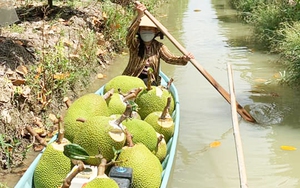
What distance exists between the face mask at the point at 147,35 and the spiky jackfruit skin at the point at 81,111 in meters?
1.40

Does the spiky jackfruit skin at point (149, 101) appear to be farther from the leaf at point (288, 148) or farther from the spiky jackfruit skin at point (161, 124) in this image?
the leaf at point (288, 148)

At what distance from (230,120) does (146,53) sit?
4.43ft

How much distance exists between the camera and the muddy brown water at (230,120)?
4.20 meters

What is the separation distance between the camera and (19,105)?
4418 mm

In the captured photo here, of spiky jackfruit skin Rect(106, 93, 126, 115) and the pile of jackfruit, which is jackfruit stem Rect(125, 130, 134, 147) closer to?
the pile of jackfruit

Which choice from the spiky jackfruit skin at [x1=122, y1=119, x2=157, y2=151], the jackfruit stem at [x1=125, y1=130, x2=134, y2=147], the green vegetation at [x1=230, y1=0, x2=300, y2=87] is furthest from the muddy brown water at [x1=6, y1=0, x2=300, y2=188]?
the jackfruit stem at [x1=125, y1=130, x2=134, y2=147]

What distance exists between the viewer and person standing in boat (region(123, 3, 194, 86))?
482 centimetres

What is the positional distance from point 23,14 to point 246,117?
13.0 feet

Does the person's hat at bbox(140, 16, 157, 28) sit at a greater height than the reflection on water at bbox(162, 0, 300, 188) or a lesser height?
greater

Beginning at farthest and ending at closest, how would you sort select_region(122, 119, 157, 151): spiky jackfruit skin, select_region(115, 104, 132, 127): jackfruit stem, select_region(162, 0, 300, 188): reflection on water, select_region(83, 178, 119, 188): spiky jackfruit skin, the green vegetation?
the green vegetation → select_region(162, 0, 300, 188): reflection on water → select_region(122, 119, 157, 151): spiky jackfruit skin → select_region(115, 104, 132, 127): jackfruit stem → select_region(83, 178, 119, 188): spiky jackfruit skin

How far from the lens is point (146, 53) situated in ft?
16.0

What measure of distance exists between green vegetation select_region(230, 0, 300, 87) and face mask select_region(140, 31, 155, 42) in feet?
7.48

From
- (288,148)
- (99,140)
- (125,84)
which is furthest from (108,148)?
(288,148)

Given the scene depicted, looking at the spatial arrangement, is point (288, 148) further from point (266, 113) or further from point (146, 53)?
point (146, 53)
